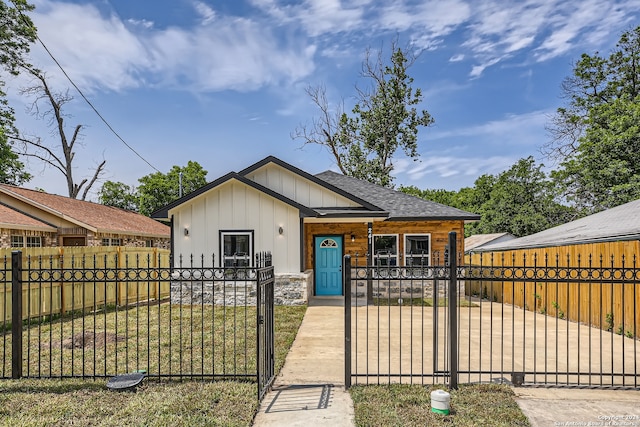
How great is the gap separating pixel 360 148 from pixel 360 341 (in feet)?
77.9

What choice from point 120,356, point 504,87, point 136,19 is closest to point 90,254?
point 120,356

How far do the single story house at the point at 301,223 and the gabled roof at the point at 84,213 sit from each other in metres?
5.97

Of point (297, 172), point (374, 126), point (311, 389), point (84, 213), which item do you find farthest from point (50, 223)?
point (374, 126)

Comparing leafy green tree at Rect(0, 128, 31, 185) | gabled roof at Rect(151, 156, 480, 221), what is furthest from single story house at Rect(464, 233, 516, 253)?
leafy green tree at Rect(0, 128, 31, 185)

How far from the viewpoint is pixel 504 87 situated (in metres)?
22.0

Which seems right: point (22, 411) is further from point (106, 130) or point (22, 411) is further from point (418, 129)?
point (418, 129)

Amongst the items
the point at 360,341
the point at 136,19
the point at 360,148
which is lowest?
the point at 360,341

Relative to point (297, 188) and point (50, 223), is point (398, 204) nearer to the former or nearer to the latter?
point (297, 188)

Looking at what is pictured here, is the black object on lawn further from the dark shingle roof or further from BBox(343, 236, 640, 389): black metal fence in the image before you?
the dark shingle roof

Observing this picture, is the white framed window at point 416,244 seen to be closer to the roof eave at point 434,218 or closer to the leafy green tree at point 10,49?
the roof eave at point 434,218

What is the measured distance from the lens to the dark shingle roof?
15039 millimetres

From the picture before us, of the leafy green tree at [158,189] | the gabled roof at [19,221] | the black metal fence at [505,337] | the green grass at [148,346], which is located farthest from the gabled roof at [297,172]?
the leafy green tree at [158,189]

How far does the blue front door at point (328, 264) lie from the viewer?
597 inches

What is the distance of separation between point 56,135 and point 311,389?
30.0 metres
